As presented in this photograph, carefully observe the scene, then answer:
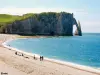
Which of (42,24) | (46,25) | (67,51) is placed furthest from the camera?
(46,25)

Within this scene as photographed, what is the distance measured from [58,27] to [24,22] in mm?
22850

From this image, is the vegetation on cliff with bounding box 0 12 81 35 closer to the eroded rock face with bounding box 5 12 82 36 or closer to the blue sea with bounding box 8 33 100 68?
the eroded rock face with bounding box 5 12 82 36

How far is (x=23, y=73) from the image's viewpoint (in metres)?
22.8

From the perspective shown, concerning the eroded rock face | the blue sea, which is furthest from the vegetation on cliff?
the blue sea

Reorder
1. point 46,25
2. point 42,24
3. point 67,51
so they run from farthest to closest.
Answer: point 46,25 < point 42,24 < point 67,51

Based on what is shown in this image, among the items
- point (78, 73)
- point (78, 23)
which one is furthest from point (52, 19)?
point (78, 73)

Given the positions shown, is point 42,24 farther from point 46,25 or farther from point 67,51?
point 67,51

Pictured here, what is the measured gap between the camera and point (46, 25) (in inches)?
6658

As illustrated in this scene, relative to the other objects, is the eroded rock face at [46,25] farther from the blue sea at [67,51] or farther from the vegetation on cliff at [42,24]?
the blue sea at [67,51]

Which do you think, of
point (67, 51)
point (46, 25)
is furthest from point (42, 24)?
point (67, 51)

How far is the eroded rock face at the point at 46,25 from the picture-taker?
16175cm

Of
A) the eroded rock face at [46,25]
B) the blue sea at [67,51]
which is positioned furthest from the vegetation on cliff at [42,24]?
the blue sea at [67,51]

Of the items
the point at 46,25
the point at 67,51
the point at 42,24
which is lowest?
the point at 67,51

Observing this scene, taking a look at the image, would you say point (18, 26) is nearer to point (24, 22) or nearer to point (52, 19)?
point (24, 22)
